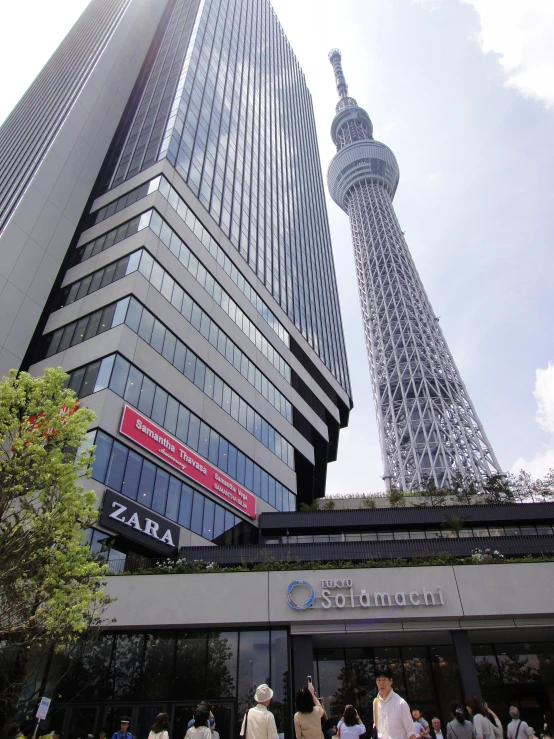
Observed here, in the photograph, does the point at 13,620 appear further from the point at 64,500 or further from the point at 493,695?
the point at 493,695

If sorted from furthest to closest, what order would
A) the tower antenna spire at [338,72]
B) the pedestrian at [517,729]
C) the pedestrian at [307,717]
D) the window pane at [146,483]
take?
the tower antenna spire at [338,72], the window pane at [146,483], the pedestrian at [517,729], the pedestrian at [307,717]

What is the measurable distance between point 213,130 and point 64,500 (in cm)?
4171

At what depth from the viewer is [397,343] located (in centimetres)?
10638

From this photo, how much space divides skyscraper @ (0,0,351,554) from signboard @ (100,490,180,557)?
0.10 metres

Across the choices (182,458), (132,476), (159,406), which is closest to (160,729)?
(132,476)

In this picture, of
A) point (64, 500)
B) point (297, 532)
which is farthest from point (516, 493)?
point (64, 500)

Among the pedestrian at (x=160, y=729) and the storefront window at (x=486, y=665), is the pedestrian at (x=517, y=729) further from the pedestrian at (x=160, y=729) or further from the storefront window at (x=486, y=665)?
the storefront window at (x=486, y=665)

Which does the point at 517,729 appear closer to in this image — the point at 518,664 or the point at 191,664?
the point at 518,664

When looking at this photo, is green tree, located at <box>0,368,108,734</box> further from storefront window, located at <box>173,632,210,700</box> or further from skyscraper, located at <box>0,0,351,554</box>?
skyscraper, located at <box>0,0,351,554</box>

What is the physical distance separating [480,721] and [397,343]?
100708mm

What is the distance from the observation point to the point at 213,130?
45500 mm

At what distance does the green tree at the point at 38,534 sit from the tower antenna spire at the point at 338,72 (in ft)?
591

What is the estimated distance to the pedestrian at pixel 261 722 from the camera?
6340 millimetres

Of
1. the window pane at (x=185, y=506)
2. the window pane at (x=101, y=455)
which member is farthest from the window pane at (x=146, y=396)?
the window pane at (x=185, y=506)
